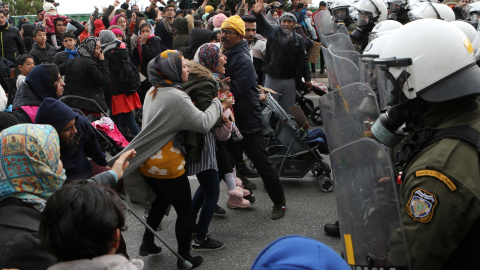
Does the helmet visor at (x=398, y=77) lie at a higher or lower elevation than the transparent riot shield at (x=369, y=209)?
higher

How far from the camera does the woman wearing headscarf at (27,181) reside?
202 cm

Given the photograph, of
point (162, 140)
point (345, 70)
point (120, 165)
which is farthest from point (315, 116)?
point (120, 165)

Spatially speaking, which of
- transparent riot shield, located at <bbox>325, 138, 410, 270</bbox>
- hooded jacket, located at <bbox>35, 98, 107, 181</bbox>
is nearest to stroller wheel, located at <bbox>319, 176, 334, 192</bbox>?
hooded jacket, located at <bbox>35, 98, 107, 181</bbox>

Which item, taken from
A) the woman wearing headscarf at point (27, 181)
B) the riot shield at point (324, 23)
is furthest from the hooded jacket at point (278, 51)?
the woman wearing headscarf at point (27, 181)

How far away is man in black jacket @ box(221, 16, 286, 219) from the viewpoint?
15.4ft

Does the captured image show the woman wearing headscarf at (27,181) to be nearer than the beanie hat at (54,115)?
Yes

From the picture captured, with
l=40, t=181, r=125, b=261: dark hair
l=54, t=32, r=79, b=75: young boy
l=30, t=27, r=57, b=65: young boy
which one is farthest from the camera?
l=30, t=27, r=57, b=65: young boy

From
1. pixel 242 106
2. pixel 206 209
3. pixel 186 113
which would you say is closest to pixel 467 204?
pixel 186 113

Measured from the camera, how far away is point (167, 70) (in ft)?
11.4

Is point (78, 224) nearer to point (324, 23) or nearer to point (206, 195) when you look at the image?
point (206, 195)

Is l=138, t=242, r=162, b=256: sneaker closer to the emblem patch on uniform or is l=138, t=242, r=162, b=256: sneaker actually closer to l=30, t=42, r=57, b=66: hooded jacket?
the emblem patch on uniform

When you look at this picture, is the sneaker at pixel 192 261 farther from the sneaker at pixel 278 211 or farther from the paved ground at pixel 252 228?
the sneaker at pixel 278 211

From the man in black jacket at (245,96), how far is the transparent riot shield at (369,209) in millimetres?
2665

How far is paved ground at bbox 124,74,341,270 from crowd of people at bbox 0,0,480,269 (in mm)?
112
